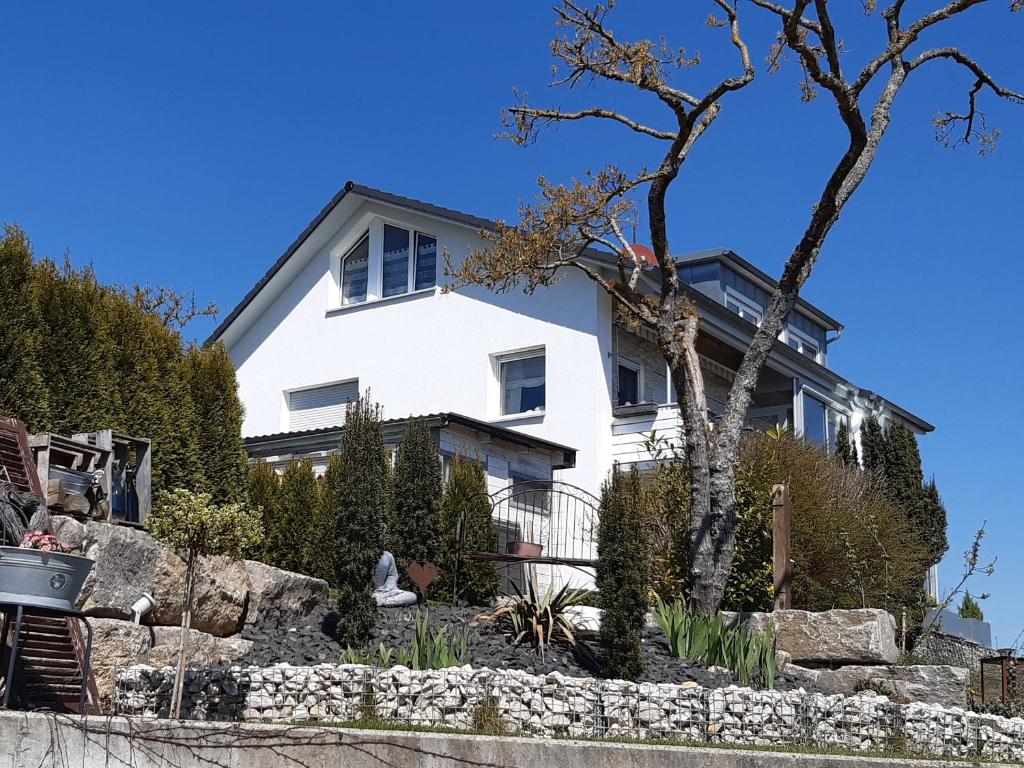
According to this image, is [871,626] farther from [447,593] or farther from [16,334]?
[16,334]

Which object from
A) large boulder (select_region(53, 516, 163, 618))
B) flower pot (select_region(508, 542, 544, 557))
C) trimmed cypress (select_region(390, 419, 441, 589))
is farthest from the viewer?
flower pot (select_region(508, 542, 544, 557))

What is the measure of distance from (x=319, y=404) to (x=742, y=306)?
33.0 ft

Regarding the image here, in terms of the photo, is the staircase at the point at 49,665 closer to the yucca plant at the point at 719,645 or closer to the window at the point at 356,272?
the yucca plant at the point at 719,645

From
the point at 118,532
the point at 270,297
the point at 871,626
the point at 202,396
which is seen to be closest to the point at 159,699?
the point at 118,532

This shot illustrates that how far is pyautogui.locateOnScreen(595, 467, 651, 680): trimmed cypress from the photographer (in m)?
10.1

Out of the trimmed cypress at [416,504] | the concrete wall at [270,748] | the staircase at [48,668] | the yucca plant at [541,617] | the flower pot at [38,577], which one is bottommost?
the concrete wall at [270,748]

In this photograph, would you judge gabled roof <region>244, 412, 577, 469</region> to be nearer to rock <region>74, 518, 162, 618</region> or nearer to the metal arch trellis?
the metal arch trellis

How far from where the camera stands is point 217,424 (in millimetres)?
14633

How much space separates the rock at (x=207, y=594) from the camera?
10.0 m

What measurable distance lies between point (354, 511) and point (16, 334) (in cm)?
433

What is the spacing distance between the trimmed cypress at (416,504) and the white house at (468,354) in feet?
13.6

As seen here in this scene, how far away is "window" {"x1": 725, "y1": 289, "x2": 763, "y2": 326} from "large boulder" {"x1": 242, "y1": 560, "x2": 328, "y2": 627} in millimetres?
17104

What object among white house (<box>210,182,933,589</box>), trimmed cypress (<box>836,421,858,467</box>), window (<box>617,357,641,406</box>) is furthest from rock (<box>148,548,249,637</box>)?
trimmed cypress (<box>836,421,858,467</box>)

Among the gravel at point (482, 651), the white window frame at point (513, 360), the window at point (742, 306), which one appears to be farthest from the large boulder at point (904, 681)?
the window at point (742, 306)
